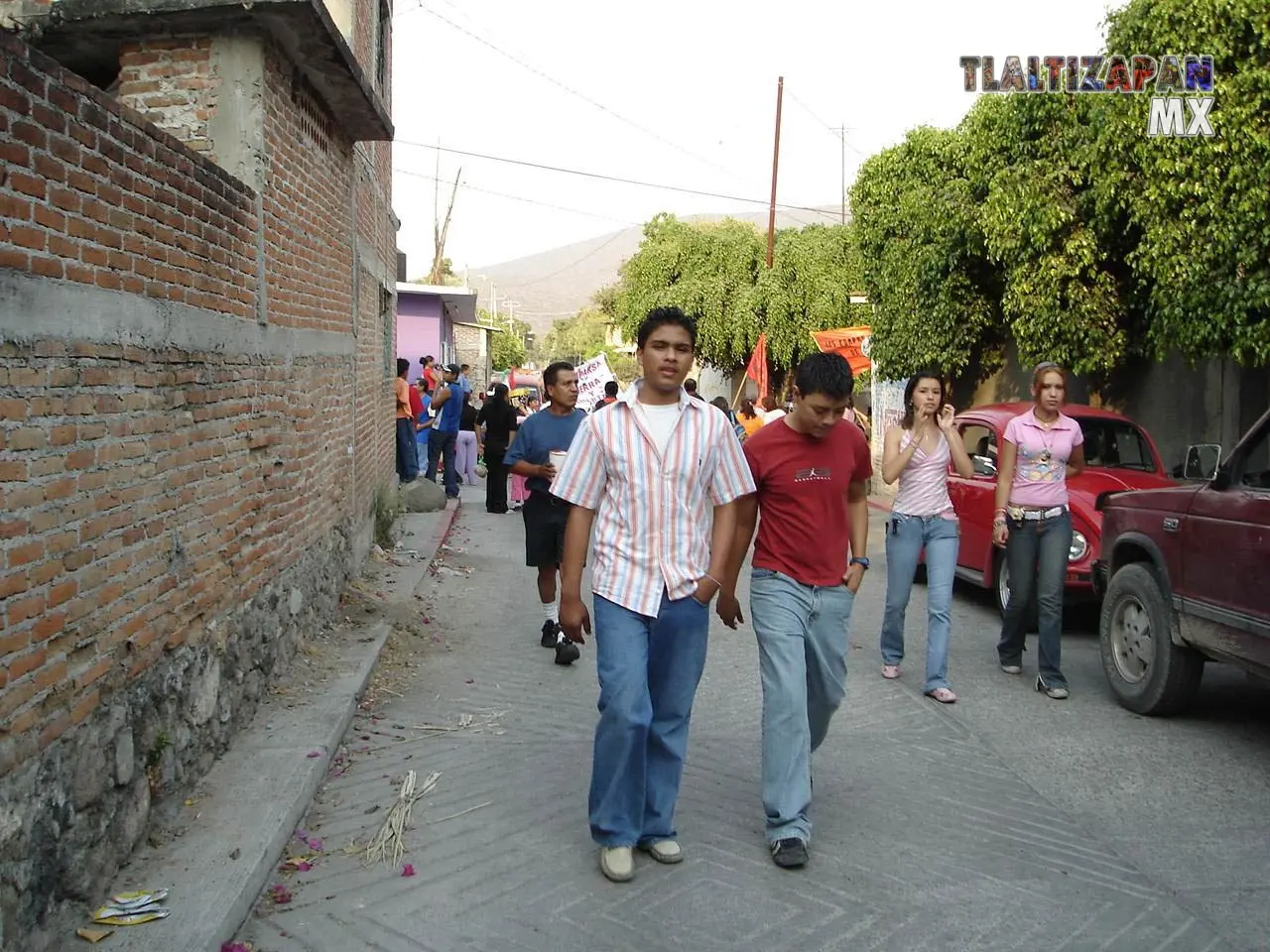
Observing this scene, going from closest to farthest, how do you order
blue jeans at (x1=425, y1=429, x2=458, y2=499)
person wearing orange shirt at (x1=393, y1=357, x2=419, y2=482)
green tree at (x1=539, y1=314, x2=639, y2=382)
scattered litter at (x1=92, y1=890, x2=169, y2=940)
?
scattered litter at (x1=92, y1=890, x2=169, y2=940)
person wearing orange shirt at (x1=393, y1=357, x2=419, y2=482)
blue jeans at (x1=425, y1=429, x2=458, y2=499)
green tree at (x1=539, y1=314, x2=639, y2=382)

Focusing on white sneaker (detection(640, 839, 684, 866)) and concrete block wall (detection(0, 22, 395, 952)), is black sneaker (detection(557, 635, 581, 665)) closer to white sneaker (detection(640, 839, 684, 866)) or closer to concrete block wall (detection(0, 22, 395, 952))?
concrete block wall (detection(0, 22, 395, 952))

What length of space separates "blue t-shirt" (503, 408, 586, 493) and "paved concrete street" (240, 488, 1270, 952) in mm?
1349

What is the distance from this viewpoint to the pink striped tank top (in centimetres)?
739

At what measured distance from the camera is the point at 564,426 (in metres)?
8.08

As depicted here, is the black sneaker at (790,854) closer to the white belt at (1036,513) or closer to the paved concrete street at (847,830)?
the paved concrete street at (847,830)

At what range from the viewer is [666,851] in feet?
15.1

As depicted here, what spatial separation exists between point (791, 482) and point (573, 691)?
2995 mm

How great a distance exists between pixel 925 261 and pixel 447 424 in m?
7.54

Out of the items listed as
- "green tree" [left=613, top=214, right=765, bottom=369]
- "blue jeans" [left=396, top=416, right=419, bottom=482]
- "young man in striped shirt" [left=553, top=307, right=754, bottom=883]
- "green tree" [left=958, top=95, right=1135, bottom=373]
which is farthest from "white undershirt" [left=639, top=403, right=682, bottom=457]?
"green tree" [left=613, top=214, right=765, bottom=369]

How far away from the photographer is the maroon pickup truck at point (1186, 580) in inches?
229

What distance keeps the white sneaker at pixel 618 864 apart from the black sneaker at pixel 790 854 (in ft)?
1.81

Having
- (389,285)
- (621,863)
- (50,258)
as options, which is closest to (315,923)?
(621,863)

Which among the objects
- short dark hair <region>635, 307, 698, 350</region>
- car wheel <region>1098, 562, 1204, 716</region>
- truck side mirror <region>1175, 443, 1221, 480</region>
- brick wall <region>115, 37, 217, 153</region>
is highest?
brick wall <region>115, 37, 217, 153</region>

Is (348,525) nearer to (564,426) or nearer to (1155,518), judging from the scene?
(564,426)
